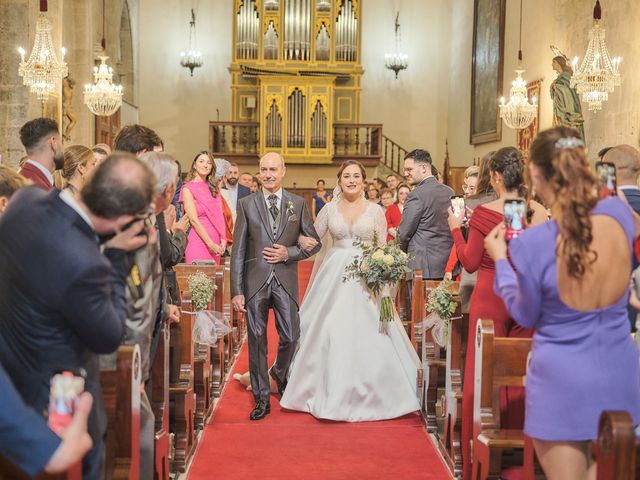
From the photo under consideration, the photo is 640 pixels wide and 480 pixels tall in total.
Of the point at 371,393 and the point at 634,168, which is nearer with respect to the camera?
the point at 634,168

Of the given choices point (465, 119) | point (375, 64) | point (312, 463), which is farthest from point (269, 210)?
point (375, 64)

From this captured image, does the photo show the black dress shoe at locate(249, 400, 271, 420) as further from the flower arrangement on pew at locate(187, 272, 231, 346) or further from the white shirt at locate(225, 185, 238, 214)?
the white shirt at locate(225, 185, 238, 214)

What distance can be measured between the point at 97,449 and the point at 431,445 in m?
3.29

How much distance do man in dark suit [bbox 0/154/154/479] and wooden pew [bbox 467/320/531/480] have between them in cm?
183

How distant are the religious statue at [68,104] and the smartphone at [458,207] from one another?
36.8 feet

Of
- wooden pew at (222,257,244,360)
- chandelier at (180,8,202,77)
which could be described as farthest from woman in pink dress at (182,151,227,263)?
chandelier at (180,8,202,77)

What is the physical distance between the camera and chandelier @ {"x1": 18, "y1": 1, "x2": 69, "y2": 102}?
35.1 feet

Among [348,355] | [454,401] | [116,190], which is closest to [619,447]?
[116,190]

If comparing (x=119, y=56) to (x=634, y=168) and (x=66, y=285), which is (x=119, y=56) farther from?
(x=66, y=285)

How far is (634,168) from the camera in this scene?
437cm

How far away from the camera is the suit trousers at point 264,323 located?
603cm

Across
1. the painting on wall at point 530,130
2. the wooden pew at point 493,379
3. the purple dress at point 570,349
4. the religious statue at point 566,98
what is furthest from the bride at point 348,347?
the painting on wall at point 530,130

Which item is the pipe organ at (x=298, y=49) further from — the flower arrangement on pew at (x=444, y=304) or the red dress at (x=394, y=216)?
the flower arrangement on pew at (x=444, y=304)

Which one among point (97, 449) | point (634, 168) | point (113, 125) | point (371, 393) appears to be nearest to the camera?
point (97, 449)
